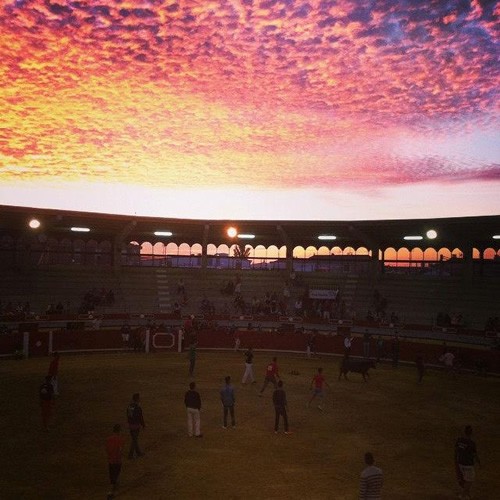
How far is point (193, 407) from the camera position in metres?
13.1

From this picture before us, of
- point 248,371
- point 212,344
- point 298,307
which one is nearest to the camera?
point 248,371

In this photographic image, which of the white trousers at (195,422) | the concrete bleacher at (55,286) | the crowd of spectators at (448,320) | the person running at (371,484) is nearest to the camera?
the person running at (371,484)

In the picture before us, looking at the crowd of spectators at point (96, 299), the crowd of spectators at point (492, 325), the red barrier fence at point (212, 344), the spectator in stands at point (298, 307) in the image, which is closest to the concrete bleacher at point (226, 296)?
the crowd of spectators at point (96, 299)

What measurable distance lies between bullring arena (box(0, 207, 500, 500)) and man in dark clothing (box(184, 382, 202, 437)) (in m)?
0.35

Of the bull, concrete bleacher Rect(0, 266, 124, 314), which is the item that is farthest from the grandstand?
the bull

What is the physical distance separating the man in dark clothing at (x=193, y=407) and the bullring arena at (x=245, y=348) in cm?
35

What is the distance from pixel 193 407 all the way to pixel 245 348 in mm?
19156

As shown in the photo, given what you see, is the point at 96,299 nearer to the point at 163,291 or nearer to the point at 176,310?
the point at 163,291

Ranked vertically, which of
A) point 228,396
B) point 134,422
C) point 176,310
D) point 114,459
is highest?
point 176,310

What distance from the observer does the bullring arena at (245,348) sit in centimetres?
1131

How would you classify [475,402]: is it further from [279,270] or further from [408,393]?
[279,270]

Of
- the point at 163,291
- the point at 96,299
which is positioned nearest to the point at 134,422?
the point at 96,299

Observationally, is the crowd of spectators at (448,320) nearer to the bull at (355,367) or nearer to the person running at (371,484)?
the bull at (355,367)

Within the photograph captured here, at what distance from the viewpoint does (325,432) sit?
47.1ft
